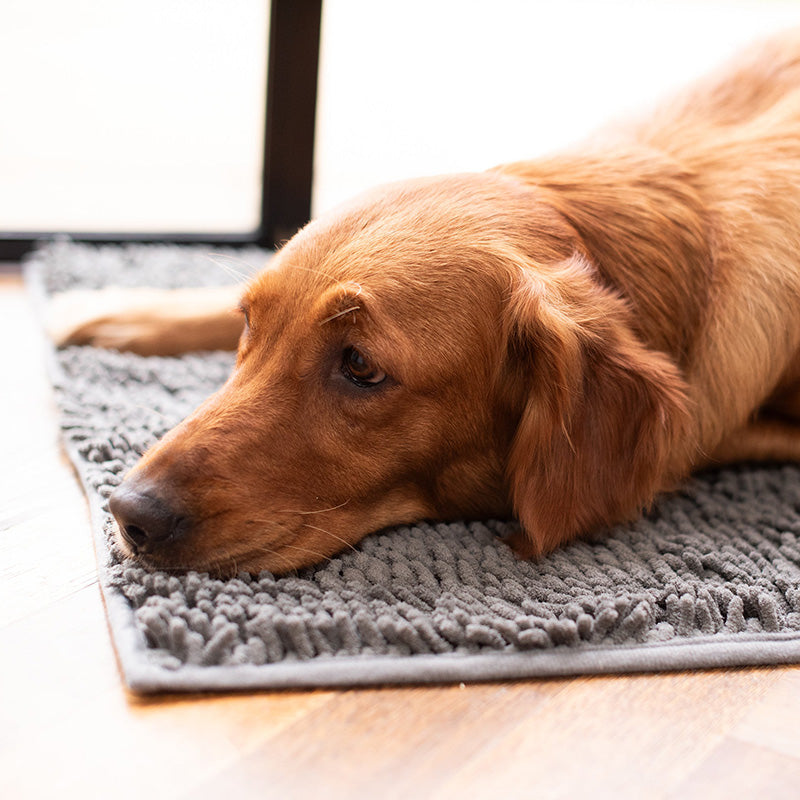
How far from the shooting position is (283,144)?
354cm

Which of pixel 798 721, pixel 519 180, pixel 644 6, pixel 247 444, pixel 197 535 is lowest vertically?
pixel 798 721

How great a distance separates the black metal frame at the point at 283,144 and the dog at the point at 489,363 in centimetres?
167

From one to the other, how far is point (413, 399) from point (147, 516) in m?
0.48

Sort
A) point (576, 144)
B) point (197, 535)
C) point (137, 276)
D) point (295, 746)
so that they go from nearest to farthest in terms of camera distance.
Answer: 1. point (295, 746)
2. point (197, 535)
3. point (576, 144)
4. point (137, 276)

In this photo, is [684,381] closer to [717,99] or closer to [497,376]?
[497,376]

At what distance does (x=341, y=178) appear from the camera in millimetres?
4504

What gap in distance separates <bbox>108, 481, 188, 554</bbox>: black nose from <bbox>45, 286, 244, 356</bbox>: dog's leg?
1.03 meters

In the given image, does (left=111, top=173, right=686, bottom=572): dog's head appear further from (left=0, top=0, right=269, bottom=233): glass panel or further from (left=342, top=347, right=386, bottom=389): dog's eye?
(left=0, top=0, right=269, bottom=233): glass panel

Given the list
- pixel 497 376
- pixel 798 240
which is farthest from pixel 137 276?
pixel 798 240

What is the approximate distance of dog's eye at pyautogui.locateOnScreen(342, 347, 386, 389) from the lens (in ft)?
5.38

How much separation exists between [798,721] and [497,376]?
28.6 inches

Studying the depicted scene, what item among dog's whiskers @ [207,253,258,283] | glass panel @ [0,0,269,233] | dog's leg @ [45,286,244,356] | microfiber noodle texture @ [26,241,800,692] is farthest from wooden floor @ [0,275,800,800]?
glass panel @ [0,0,269,233]

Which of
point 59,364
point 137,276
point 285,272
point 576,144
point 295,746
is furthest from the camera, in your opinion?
point 137,276

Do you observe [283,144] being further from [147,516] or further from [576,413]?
[147,516]
